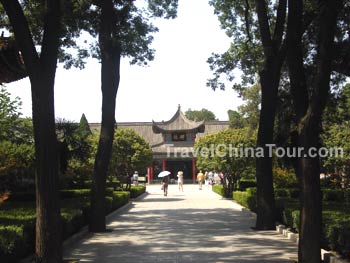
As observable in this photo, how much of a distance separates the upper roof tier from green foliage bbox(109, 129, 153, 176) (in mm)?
24862

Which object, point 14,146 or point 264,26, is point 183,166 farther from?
point 264,26

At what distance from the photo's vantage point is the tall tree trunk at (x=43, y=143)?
25.0 feet

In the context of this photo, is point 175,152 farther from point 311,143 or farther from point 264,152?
point 311,143

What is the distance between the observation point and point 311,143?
773 centimetres

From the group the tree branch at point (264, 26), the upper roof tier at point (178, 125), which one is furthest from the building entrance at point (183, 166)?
the tree branch at point (264, 26)

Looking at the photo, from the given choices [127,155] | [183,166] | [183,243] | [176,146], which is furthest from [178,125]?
[183,243]

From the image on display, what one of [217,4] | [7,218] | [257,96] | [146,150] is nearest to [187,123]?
[257,96]

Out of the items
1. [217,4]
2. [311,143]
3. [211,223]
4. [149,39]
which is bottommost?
[211,223]

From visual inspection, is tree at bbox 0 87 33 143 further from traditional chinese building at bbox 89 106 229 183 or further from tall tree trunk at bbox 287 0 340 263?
traditional chinese building at bbox 89 106 229 183

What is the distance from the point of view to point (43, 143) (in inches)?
303

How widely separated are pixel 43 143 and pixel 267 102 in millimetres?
7654

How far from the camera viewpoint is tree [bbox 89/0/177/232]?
13.3 m

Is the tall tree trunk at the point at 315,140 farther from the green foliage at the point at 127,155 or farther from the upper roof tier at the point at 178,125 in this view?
the upper roof tier at the point at 178,125

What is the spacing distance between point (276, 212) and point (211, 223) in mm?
1975
